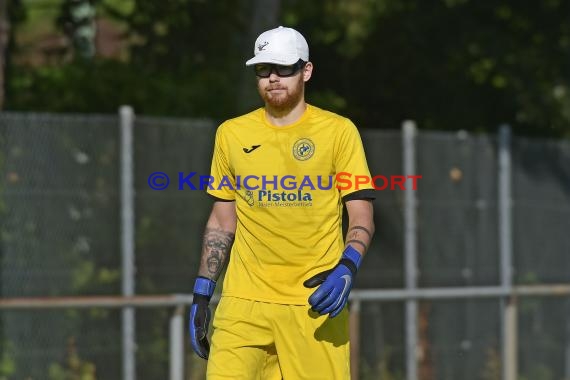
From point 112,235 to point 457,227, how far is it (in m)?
3.18

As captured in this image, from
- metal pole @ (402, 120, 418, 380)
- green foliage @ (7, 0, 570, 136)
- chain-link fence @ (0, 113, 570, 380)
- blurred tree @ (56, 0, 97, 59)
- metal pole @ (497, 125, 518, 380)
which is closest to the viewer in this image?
chain-link fence @ (0, 113, 570, 380)

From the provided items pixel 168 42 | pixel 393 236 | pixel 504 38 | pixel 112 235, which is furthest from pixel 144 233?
pixel 504 38

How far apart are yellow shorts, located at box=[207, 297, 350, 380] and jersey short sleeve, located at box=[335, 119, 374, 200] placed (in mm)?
579

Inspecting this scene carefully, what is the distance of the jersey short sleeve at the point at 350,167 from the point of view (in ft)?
23.1

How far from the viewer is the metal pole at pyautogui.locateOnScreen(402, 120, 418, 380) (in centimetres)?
1202

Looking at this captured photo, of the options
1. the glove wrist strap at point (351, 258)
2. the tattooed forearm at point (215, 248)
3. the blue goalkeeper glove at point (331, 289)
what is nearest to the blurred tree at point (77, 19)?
the tattooed forearm at point (215, 248)

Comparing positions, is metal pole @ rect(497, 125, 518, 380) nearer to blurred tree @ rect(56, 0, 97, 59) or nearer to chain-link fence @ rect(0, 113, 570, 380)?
chain-link fence @ rect(0, 113, 570, 380)

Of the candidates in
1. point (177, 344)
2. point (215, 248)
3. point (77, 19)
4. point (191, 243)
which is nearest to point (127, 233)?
point (191, 243)

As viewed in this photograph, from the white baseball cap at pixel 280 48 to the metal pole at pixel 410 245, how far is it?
5002 mm

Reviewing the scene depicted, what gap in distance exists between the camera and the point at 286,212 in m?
7.11

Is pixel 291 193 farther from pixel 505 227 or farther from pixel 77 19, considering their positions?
pixel 77 19

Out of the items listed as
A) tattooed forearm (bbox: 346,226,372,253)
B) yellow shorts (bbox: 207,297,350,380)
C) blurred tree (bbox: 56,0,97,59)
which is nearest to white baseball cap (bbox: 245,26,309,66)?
tattooed forearm (bbox: 346,226,372,253)

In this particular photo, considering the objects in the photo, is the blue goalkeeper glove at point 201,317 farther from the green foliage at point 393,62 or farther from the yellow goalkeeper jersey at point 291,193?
the green foliage at point 393,62

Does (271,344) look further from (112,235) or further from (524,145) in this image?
(524,145)
